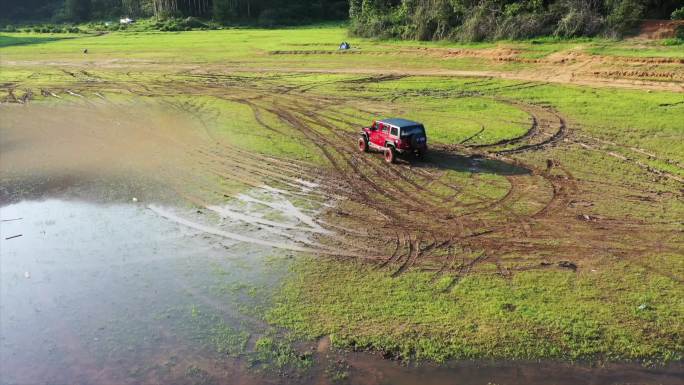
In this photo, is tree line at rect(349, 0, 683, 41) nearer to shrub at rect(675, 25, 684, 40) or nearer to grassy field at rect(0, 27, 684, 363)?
grassy field at rect(0, 27, 684, 363)

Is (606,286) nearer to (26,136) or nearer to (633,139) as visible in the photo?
(633,139)

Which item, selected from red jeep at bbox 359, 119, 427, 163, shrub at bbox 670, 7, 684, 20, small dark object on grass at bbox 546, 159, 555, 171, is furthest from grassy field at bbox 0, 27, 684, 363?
shrub at bbox 670, 7, 684, 20

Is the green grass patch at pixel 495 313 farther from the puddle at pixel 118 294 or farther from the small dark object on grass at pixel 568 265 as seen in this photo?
the puddle at pixel 118 294

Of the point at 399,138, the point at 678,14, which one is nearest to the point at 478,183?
the point at 399,138

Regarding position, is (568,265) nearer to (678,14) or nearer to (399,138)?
(399,138)

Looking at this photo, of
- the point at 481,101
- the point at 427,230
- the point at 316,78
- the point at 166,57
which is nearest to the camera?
the point at 427,230

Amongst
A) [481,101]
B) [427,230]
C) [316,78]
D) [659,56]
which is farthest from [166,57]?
[427,230]
